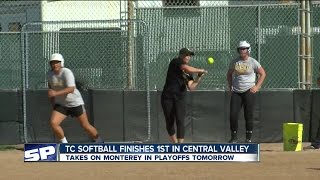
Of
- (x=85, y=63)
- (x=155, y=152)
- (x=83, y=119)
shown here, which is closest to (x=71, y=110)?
(x=83, y=119)

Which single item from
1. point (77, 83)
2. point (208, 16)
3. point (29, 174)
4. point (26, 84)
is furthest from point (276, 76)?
point (29, 174)

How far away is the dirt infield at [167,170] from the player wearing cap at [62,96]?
106cm

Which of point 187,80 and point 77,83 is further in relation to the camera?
point 77,83

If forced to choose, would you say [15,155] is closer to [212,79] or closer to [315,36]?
[212,79]

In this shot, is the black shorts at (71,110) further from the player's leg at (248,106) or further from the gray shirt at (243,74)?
the player's leg at (248,106)

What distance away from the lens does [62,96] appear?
1096cm

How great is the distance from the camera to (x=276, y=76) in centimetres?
1314

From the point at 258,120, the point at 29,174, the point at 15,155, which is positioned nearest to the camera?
the point at 29,174

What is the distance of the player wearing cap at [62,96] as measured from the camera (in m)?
10.9

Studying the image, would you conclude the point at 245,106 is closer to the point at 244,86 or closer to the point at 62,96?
the point at 244,86

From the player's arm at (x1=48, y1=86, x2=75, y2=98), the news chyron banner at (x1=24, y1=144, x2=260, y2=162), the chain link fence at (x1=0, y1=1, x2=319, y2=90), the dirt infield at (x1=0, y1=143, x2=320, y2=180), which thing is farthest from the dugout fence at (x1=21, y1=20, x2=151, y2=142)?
the news chyron banner at (x1=24, y1=144, x2=260, y2=162)

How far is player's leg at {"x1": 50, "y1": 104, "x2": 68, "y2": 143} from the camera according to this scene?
10844 millimetres

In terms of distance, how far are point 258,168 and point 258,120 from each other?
341 centimetres

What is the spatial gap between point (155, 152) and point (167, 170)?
0.34 m
